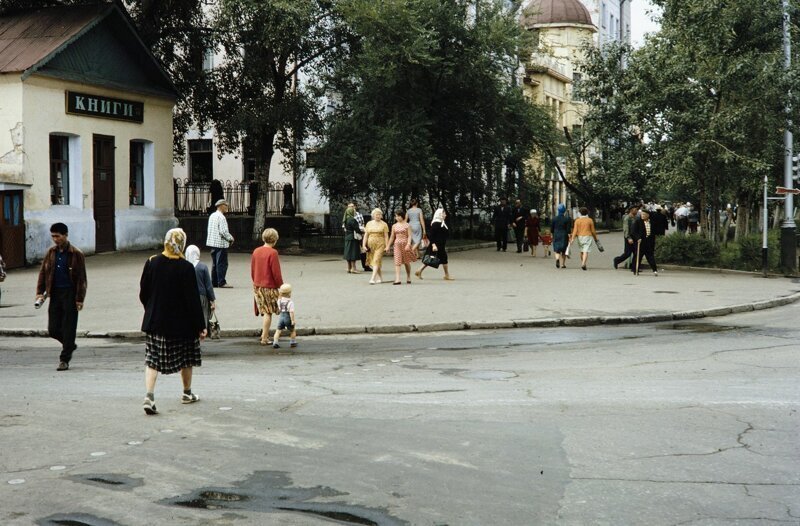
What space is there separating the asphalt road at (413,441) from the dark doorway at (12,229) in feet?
46.7

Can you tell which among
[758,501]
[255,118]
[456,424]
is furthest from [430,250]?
[758,501]

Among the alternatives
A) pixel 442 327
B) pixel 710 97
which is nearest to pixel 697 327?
pixel 442 327

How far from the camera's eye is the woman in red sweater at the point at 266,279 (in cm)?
1462

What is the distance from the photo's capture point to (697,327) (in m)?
16.5

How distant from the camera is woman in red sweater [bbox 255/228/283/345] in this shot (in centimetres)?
1462

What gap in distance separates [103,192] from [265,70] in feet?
22.6

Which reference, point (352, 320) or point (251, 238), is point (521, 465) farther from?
point (251, 238)

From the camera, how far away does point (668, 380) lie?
1084cm

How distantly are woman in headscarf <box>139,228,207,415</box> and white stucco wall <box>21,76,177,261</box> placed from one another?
19626mm

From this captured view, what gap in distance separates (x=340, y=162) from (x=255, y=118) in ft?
10.8

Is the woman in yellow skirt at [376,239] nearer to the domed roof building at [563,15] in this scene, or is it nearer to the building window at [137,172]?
the building window at [137,172]

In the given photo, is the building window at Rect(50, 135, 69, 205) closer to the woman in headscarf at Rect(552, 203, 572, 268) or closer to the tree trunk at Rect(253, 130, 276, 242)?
the tree trunk at Rect(253, 130, 276, 242)

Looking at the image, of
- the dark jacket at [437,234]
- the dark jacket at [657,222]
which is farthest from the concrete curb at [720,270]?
the dark jacket at [437,234]

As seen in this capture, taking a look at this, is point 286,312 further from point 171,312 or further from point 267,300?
point 171,312
